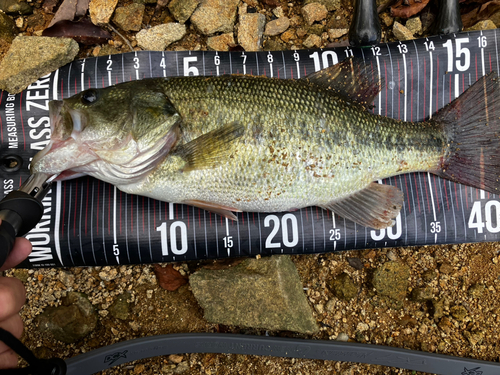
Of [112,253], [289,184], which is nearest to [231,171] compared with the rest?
[289,184]

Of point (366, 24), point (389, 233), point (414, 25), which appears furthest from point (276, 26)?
point (389, 233)

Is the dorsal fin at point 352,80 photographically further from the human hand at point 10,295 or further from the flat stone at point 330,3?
the human hand at point 10,295

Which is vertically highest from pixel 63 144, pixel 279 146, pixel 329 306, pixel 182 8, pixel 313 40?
pixel 182 8

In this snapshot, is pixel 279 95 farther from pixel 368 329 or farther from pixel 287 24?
pixel 368 329

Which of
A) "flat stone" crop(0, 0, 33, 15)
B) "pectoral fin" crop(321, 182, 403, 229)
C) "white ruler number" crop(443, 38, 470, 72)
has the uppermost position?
"flat stone" crop(0, 0, 33, 15)

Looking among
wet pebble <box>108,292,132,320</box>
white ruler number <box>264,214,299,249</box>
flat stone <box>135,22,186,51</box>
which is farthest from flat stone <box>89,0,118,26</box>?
wet pebble <box>108,292,132,320</box>

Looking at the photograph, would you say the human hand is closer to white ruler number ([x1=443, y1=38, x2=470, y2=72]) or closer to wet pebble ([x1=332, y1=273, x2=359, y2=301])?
wet pebble ([x1=332, y1=273, x2=359, y2=301])

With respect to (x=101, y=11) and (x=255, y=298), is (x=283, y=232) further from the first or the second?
(x=101, y=11)
